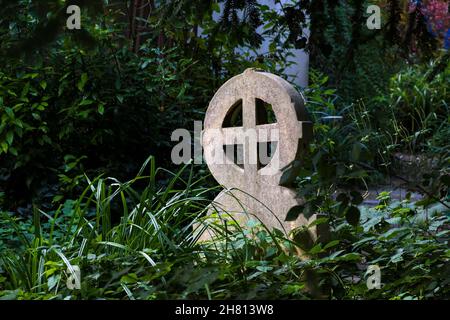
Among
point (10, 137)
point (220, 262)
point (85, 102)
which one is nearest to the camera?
point (220, 262)

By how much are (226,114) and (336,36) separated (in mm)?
1595

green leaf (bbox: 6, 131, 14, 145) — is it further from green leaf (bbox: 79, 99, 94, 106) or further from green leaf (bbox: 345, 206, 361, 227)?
green leaf (bbox: 345, 206, 361, 227)

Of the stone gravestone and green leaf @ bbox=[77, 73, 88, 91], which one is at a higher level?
green leaf @ bbox=[77, 73, 88, 91]

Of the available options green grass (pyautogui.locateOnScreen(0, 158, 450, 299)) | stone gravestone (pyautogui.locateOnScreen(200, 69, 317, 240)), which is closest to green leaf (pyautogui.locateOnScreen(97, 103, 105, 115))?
stone gravestone (pyautogui.locateOnScreen(200, 69, 317, 240))

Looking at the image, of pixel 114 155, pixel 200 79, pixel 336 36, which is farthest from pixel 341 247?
pixel 200 79

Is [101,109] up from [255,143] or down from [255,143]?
up

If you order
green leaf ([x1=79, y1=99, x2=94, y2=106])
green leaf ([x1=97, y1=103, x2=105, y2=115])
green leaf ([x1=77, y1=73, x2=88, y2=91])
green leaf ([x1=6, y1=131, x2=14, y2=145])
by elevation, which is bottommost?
green leaf ([x1=6, y1=131, x2=14, y2=145])

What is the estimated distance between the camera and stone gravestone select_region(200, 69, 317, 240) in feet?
12.6

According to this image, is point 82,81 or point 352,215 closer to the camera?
point 352,215

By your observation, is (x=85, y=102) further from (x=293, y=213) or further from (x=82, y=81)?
(x=293, y=213)

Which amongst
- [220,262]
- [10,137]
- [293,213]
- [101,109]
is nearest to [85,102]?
[101,109]

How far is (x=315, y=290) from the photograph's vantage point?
2.24 m

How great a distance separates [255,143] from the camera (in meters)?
4.16

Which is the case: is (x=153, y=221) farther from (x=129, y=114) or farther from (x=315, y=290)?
(x=129, y=114)
